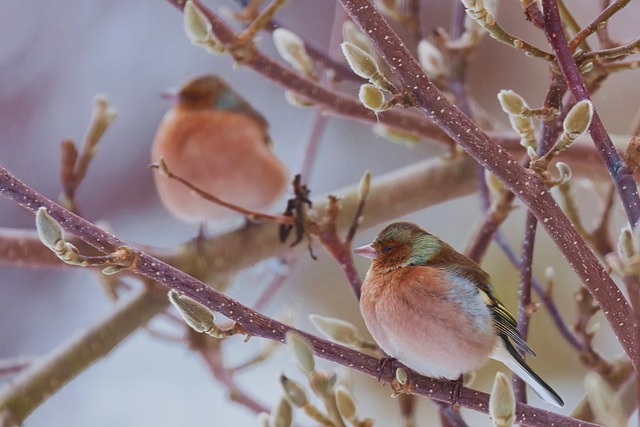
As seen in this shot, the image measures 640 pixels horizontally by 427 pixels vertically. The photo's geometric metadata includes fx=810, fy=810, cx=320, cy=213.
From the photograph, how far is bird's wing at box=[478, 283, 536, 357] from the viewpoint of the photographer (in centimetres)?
49

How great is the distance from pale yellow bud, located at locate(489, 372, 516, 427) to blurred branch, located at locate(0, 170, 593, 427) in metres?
0.03

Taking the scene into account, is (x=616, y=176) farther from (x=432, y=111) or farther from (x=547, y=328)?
(x=547, y=328)

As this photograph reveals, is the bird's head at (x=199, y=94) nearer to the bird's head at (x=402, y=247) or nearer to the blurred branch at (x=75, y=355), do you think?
the blurred branch at (x=75, y=355)

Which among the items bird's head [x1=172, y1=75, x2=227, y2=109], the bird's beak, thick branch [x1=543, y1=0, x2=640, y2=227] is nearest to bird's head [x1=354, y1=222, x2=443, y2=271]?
the bird's beak

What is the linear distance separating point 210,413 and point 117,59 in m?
0.57

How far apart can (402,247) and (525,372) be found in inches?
5.1

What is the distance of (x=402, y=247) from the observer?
565 millimetres

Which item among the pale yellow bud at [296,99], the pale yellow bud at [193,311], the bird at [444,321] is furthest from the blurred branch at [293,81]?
the pale yellow bud at [193,311]

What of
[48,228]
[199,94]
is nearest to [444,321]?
[48,228]

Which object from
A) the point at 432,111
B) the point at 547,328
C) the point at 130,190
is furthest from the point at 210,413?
the point at 432,111

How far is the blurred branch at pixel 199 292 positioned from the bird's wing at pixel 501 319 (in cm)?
10

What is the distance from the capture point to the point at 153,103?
1.36 m

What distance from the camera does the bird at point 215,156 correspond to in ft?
3.12

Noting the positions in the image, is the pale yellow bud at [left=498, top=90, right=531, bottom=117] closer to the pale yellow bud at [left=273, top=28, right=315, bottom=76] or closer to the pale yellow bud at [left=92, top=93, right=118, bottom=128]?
the pale yellow bud at [left=273, top=28, right=315, bottom=76]
